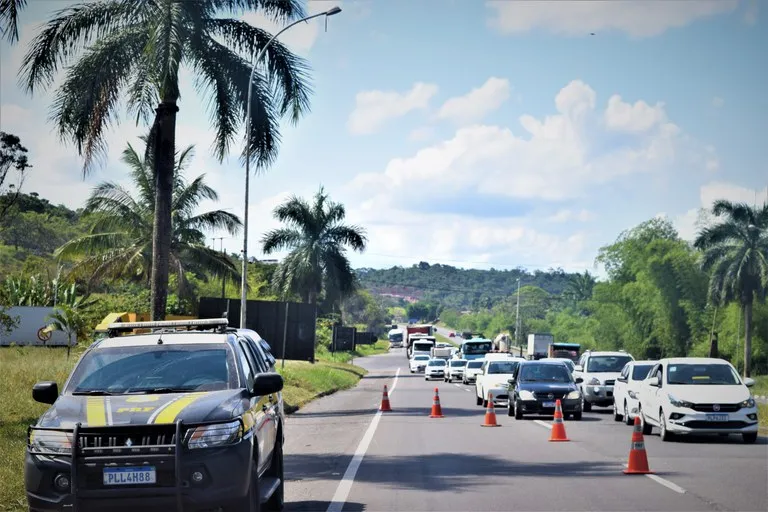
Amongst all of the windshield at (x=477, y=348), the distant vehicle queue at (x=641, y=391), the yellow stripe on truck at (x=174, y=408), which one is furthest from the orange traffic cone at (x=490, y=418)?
the windshield at (x=477, y=348)

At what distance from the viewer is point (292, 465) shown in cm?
1642

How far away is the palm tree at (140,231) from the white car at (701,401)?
28.0 meters

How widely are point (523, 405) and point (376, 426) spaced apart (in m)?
4.44

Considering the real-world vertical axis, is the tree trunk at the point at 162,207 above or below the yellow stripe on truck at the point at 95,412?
above

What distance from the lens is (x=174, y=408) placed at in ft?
29.3

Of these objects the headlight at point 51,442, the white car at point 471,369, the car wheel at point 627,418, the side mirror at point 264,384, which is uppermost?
the side mirror at point 264,384

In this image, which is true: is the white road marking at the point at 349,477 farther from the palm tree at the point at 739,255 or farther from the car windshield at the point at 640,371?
the palm tree at the point at 739,255

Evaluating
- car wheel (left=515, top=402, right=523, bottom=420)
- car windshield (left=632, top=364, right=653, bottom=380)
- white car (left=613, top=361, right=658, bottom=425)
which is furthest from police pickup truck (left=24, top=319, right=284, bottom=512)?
car windshield (left=632, top=364, right=653, bottom=380)

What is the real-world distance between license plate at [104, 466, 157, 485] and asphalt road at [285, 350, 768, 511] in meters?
3.37

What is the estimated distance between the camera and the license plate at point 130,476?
8.49 metres

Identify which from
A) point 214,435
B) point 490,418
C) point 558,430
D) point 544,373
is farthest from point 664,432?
point 214,435

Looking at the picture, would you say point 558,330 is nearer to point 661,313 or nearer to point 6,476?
point 661,313

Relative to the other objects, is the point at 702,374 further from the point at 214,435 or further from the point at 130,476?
the point at 130,476

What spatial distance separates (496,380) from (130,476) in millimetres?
26792
